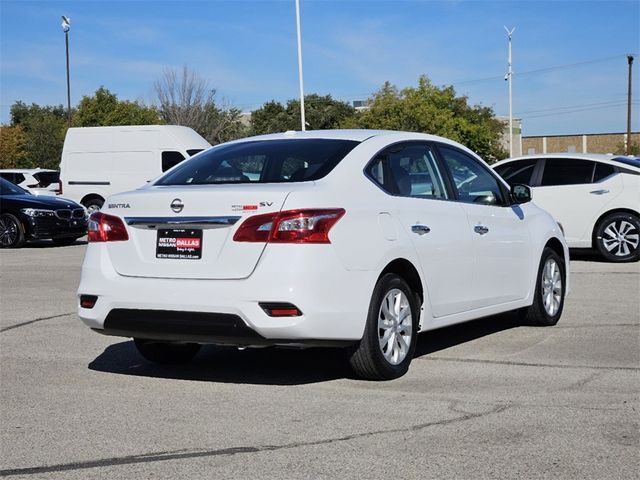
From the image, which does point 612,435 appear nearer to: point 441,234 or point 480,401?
point 480,401

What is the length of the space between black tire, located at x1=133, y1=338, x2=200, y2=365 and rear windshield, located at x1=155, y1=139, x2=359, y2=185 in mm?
1188

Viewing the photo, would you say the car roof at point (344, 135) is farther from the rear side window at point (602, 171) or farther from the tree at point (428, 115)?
the tree at point (428, 115)

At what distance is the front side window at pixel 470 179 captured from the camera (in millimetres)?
7871

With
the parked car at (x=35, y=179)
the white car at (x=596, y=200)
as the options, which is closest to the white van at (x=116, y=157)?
the parked car at (x=35, y=179)

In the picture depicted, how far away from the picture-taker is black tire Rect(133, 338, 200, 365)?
735cm

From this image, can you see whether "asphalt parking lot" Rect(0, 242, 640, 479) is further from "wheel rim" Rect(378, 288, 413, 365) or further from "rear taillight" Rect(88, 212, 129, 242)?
"rear taillight" Rect(88, 212, 129, 242)

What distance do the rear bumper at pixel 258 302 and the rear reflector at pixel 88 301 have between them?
0.47ft

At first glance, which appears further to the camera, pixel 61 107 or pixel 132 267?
pixel 61 107

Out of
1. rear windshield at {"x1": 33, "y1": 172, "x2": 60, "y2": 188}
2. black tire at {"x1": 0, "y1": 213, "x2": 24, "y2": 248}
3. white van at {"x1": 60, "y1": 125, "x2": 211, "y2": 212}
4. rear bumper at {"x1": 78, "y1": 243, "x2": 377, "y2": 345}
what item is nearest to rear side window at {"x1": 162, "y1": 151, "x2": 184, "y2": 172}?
white van at {"x1": 60, "y1": 125, "x2": 211, "y2": 212}

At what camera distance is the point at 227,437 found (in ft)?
17.3

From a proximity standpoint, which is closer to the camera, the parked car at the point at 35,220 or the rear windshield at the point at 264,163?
the rear windshield at the point at 264,163

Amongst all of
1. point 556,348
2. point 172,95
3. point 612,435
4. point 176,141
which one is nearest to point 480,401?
point 612,435

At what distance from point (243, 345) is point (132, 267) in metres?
0.88

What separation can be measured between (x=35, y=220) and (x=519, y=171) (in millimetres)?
9668
